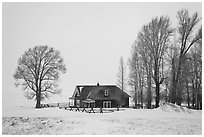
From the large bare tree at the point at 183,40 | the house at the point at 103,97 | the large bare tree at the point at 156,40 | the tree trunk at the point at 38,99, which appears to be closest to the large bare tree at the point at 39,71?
the tree trunk at the point at 38,99

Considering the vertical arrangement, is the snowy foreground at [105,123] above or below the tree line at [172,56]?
below

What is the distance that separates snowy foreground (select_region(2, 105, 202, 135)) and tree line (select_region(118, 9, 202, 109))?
5.56 ft

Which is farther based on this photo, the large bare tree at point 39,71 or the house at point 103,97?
the house at point 103,97

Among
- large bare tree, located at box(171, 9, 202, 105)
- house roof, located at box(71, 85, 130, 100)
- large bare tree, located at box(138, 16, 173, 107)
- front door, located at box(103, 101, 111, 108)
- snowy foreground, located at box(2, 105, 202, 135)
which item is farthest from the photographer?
front door, located at box(103, 101, 111, 108)

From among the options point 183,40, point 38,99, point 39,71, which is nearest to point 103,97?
point 38,99

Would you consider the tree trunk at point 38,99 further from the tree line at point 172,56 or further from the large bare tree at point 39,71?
the tree line at point 172,56

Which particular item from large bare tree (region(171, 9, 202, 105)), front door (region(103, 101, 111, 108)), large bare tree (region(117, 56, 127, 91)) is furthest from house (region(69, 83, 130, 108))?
large bare tree (region(171, 9, 202, 105))

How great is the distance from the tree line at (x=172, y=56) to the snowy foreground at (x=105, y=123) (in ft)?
5.56

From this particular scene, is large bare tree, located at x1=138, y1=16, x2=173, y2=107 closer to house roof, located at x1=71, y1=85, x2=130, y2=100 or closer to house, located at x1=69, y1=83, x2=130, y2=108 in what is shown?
house roof, located at x1=71, y1=85, x2=130, y2=100

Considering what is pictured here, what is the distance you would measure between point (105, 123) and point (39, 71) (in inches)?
220

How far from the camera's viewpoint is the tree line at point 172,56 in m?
12.2

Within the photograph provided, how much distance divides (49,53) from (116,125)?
5.51m

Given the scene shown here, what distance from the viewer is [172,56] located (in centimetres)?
1268

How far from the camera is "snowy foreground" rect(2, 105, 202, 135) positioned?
948 cm
